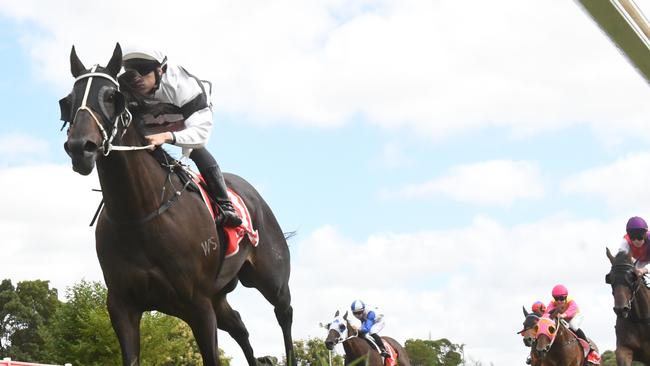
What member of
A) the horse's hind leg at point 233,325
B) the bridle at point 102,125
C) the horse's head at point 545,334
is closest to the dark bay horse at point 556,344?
the horse's head at point 545,334

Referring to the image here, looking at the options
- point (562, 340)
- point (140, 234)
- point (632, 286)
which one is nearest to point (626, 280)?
point (632, 286)

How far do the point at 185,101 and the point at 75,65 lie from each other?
1.29 m

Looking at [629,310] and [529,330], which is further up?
[529,330]

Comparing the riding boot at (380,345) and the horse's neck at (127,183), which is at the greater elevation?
the riding boot at (380,345)

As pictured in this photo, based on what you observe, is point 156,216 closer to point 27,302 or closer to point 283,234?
point 283,234

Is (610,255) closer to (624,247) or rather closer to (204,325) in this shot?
(624,247)

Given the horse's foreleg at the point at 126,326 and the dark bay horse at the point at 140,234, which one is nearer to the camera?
the dark bay horse at the point at 140,234

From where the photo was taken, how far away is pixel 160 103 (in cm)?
706

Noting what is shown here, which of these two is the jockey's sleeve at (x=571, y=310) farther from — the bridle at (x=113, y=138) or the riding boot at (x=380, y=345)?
the bridle at (x=113, y=138)

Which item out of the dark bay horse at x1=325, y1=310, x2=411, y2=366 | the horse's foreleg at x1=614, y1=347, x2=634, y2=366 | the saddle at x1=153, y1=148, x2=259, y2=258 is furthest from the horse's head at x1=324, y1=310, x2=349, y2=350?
the saddle at x1=153, y1=148, x2=259, y2=258

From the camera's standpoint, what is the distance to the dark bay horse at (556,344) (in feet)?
55.8

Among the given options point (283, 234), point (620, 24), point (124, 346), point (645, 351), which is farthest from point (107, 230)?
point (645, 351)

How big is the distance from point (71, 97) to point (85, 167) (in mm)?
607

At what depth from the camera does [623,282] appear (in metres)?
14.4
